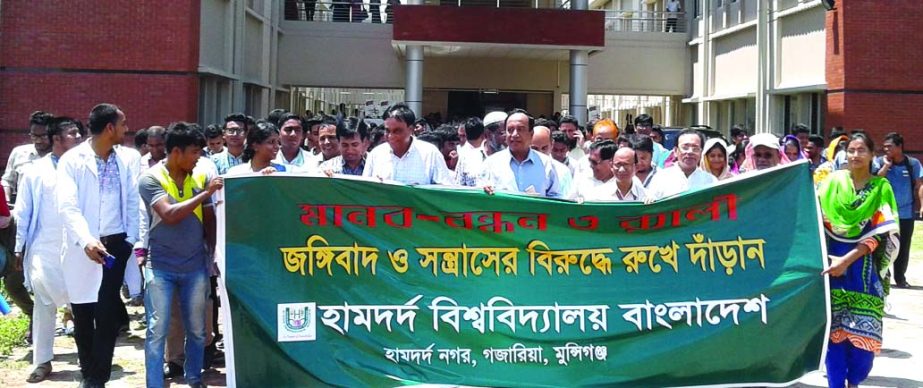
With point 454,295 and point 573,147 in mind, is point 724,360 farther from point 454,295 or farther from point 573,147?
point 573,147

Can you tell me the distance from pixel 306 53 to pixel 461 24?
19.8 feet

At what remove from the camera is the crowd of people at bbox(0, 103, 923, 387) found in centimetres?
579

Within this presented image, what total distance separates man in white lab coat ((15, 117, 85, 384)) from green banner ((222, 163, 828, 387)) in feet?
5.76

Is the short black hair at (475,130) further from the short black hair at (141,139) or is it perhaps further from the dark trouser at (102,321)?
the dark trouser at (102,321)

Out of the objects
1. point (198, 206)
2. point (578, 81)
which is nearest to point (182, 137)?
point (198, 206)

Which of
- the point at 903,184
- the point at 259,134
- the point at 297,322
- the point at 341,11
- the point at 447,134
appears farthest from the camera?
the point at 341,11

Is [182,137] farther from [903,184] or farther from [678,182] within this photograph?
[903,184]

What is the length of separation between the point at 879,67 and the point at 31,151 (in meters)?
15.8

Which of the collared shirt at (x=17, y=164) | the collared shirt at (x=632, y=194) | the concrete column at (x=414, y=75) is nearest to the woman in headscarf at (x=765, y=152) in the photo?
the collared shirt at (x=632, y=194)

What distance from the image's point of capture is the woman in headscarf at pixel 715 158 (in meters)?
6.63

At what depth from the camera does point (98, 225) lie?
600 centimetres

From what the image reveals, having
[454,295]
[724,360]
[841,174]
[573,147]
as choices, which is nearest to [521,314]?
[454,295]

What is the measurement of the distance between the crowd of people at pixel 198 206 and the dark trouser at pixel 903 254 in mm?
4843

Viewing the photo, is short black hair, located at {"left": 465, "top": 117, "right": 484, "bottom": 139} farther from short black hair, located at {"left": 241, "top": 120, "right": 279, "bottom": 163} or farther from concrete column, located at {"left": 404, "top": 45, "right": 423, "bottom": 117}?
concrete column, located at {"left": 404, "top": 45, "right": 423, "bottom": 117}
